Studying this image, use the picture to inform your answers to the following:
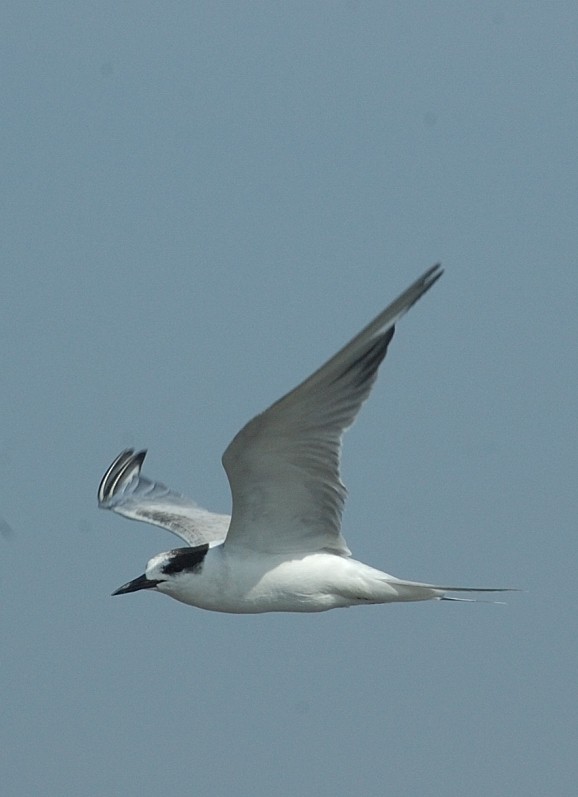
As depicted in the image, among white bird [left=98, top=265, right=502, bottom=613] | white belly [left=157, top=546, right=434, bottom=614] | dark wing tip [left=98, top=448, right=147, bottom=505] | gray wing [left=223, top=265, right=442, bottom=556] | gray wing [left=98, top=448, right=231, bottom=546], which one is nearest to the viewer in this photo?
gray wing [left=223, top=265, right=442, bottom=556]

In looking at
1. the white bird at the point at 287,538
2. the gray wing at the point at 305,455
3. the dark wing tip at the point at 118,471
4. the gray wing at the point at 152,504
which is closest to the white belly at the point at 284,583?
the white bird at the point at 287,538

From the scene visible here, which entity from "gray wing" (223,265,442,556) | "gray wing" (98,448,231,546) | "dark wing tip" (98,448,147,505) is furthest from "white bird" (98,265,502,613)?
"dark wing tip" (98,448,147,505)

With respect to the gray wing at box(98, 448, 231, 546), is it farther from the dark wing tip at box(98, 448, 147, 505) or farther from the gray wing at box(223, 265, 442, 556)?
the gray wing at box(223, 265, 442, 556)

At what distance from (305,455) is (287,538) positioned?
35.2 inches

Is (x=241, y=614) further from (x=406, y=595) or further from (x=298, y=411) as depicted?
(x=298, y=411)

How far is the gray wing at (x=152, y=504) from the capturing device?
41.9 ft

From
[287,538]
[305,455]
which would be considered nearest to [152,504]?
[287,538]

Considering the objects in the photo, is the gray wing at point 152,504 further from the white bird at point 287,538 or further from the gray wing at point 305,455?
the gray wing at point 305,455

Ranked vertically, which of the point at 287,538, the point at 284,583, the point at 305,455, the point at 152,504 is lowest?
the point at 284,583

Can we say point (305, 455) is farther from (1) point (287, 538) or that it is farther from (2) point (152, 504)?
(2) point (152, 504)

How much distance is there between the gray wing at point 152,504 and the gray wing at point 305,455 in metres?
1.95

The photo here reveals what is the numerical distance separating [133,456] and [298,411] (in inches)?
226

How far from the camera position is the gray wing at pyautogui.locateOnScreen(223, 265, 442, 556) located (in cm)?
906

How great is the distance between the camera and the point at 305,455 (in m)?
9.86
